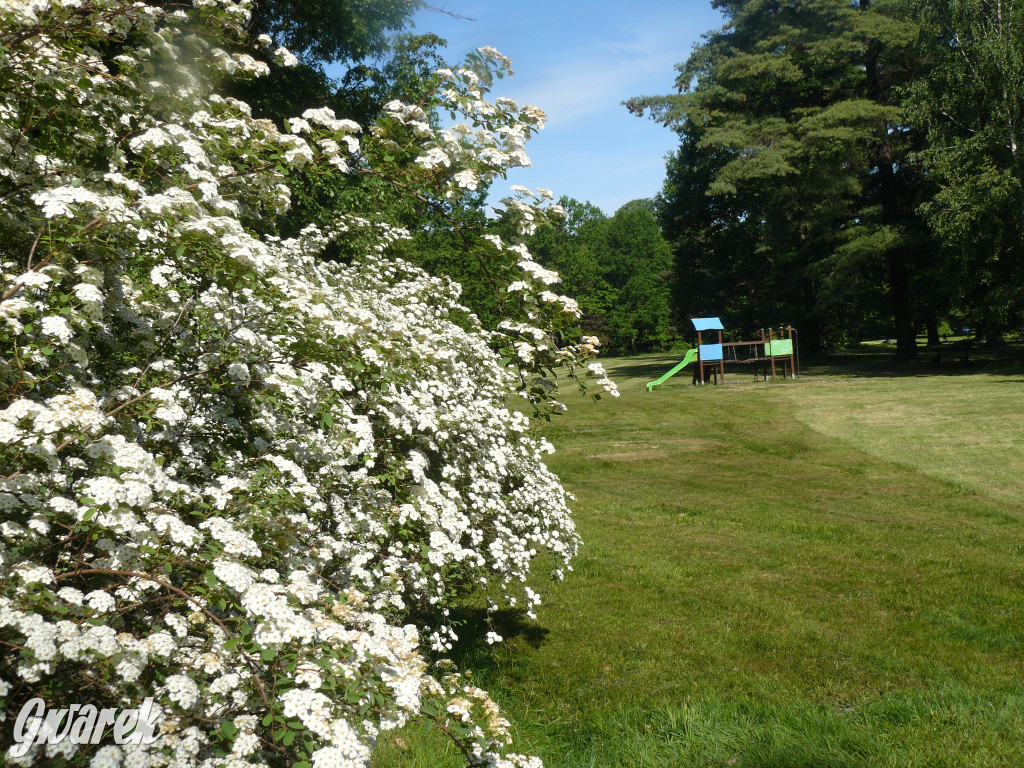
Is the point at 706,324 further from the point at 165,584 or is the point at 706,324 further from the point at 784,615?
the point at 165,584

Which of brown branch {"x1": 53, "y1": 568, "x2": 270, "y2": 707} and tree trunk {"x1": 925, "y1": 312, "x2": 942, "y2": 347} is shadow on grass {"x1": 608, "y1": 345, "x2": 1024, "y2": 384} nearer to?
tree trunk {"x1": 925, "y1": 312, "x2": 942, "y2": 347}

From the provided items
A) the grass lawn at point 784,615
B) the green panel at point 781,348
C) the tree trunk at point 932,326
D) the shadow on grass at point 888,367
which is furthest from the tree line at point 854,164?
the grass lawn at point 784,615

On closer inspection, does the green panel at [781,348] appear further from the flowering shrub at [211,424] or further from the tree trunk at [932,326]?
the flowering shrub at [211,424]

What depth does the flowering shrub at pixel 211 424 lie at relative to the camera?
2.11m

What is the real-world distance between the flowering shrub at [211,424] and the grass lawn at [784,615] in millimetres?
733

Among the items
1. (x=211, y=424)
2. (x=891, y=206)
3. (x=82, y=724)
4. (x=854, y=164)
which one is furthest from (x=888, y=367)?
(x=82, y=724)

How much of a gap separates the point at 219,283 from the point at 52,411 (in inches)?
41.7

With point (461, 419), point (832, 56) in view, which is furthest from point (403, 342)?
point (832, 56)

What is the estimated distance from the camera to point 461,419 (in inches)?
199

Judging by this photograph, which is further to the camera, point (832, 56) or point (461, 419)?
point (832, 56)

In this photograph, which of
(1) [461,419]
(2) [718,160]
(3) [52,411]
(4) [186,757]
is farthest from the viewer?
(2) [718,160]

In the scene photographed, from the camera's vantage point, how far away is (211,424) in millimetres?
3262

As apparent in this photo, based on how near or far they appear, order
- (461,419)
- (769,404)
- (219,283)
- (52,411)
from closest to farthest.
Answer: (52,411) → (219,283) → (461,419) → (769,404)

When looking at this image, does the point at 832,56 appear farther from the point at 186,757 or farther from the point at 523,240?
the point at 186,757
